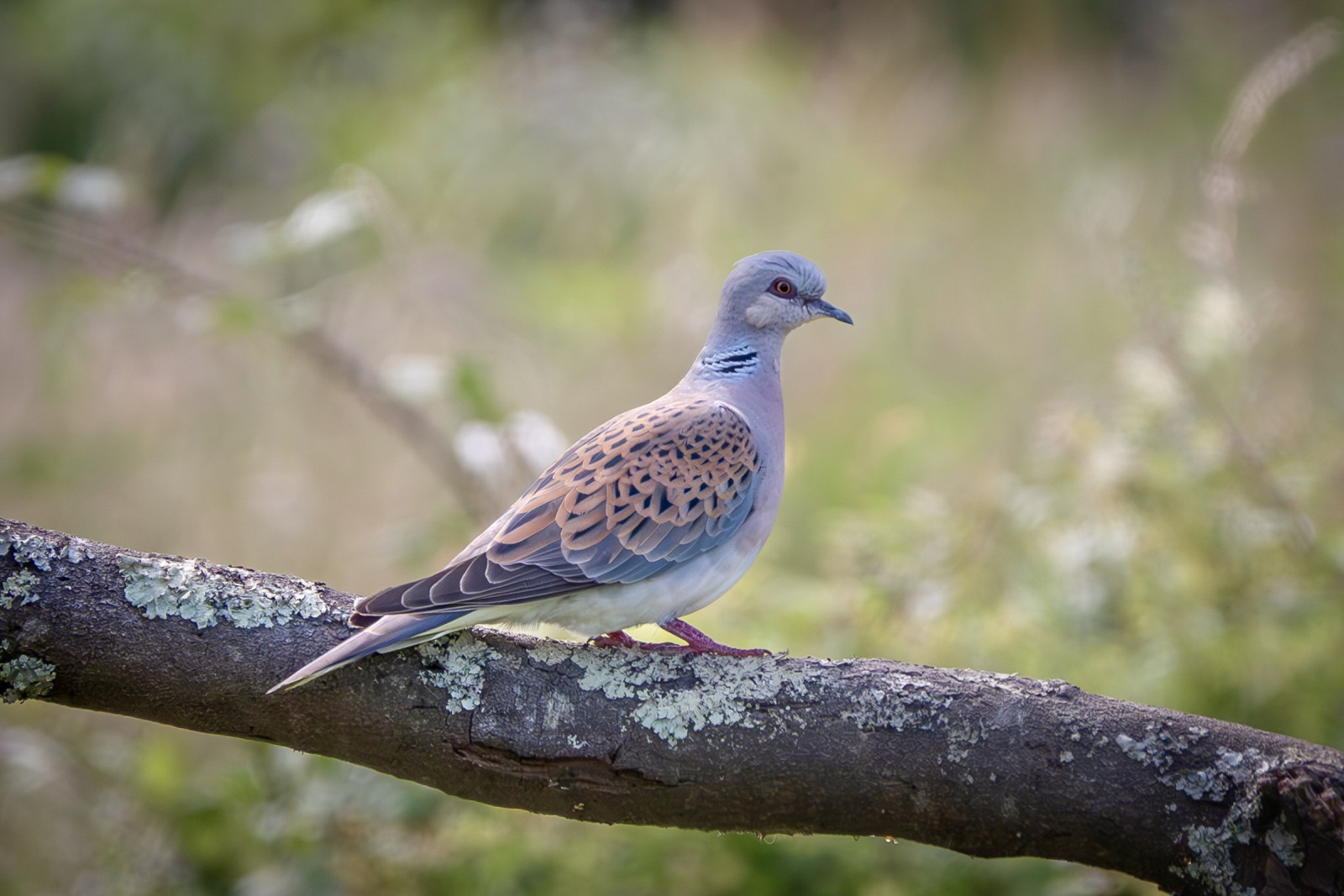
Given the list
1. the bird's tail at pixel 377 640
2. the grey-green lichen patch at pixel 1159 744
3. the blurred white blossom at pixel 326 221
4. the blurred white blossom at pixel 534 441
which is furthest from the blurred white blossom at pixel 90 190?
the grey-green lichen patch at pixel 1159 744

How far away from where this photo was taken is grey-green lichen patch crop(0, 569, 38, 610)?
6.35ft

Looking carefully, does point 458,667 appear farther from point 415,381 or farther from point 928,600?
point 928,600

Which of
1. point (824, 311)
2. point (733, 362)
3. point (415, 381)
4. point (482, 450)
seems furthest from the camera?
point (415, 381)

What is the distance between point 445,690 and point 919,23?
847cm

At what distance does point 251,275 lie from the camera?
6.13m

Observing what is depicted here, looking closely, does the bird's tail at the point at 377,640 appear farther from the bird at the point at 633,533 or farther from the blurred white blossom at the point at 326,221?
the blurred white blossom at the point at 326,221

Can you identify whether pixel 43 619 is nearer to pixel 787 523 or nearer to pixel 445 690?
pixel 445 690

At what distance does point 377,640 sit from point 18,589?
0.67 metres

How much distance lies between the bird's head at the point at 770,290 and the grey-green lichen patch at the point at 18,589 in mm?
1870

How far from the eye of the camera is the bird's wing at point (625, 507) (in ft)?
7.55

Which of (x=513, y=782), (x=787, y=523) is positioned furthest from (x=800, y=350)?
(x=513, y=782)

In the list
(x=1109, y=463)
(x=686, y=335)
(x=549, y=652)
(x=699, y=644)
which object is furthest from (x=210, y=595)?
(x=686, y=335)

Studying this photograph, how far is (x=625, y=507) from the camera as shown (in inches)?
98.9

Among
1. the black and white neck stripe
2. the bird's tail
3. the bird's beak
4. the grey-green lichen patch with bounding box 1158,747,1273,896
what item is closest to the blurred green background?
the black and white neck stripe
